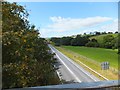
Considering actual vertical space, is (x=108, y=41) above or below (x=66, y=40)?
below

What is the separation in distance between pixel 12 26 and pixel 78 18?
8.97 ft

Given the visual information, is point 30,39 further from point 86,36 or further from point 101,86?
point 101,86

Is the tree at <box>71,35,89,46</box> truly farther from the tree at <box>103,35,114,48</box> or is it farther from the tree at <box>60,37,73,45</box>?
the tree at <box>103,35,114,48</box>

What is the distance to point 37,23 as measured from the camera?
198 inches

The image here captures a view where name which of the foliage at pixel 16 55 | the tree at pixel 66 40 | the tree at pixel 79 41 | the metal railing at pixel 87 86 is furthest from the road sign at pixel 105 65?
the metal railing at pixel 87 86

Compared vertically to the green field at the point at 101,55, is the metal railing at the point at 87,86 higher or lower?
higher

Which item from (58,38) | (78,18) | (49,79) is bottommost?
(49,79)

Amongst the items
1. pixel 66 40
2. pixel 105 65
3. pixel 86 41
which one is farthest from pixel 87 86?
pixel 105 65

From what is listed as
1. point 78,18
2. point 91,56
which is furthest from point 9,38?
point 91,56

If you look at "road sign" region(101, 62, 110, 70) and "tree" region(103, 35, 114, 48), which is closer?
"tree" region(103, 35, 114, 48)

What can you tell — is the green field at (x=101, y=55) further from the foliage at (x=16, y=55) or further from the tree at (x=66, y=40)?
the foliage at (x=16, y=55)

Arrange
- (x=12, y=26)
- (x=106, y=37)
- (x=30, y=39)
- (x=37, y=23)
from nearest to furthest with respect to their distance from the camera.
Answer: (x=12, y=26) < (x=30, y=39) < (x=37, y=23) < (x=106, y=37)

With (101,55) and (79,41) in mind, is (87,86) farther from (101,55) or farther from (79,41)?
(101,55)

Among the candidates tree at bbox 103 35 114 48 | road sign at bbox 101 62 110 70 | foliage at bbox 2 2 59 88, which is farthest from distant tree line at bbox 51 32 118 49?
road sign at bbox 101 62 110 70
